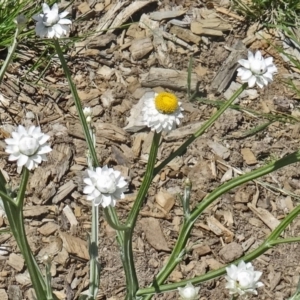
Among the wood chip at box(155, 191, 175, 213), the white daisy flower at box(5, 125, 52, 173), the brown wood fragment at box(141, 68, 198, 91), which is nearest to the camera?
the white daisy flower at box(5, 125, 52, 173)

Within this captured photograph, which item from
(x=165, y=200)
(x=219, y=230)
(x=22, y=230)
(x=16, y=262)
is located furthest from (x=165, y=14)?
(x=22, y=230)

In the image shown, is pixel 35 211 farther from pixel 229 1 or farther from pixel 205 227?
pixel 229 1

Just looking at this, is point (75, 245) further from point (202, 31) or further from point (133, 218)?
point (202, 31)

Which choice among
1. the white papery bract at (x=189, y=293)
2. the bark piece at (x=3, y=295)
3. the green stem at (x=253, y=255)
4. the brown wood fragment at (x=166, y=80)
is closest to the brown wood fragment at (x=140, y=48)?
the brown wood fragment at (x=166, y=80)

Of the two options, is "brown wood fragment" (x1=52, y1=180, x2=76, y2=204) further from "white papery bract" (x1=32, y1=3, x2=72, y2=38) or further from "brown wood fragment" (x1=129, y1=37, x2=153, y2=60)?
"white papery bract" (x1=32, y1=3, x2=72, y2=38)

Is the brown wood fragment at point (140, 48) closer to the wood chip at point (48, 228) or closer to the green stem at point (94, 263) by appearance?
the wood chip at point (48, 228)

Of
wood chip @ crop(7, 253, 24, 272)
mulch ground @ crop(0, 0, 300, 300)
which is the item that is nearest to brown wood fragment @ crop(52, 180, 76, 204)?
mulch ground @ crop(0, 0, 300, 300)
